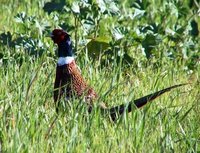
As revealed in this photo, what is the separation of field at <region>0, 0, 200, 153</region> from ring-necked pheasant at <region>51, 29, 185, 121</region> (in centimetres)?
6

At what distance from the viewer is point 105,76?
5.21m

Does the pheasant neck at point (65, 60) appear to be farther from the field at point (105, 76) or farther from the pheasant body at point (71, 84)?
the field at point (105, 76)

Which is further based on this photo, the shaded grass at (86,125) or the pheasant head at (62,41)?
the pheasant head at (62,41)

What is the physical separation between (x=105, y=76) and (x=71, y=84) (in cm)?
53

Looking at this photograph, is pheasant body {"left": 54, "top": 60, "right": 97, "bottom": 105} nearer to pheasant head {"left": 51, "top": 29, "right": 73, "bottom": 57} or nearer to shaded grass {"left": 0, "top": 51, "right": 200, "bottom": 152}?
shaded grass {"left": 0, "top": 51, "right": 200, "bottom": 152}

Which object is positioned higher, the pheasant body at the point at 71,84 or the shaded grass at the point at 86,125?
the pheasant body at the point at 71,84

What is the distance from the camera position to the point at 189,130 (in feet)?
13.9

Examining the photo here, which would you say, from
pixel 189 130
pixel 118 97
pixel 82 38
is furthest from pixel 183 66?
pixel 189 130

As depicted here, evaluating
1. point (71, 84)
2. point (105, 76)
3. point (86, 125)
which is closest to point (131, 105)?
point (86, 125)

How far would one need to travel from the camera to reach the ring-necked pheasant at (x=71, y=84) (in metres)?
4.40

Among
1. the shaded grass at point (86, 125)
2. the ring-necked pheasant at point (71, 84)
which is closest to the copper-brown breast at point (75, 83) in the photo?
the ring-necked pheasant at point (71, 84)

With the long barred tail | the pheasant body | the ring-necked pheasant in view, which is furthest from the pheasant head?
the long barred tail

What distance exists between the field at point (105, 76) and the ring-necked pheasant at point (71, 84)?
0.06m

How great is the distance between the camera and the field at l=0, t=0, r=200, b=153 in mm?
3918
